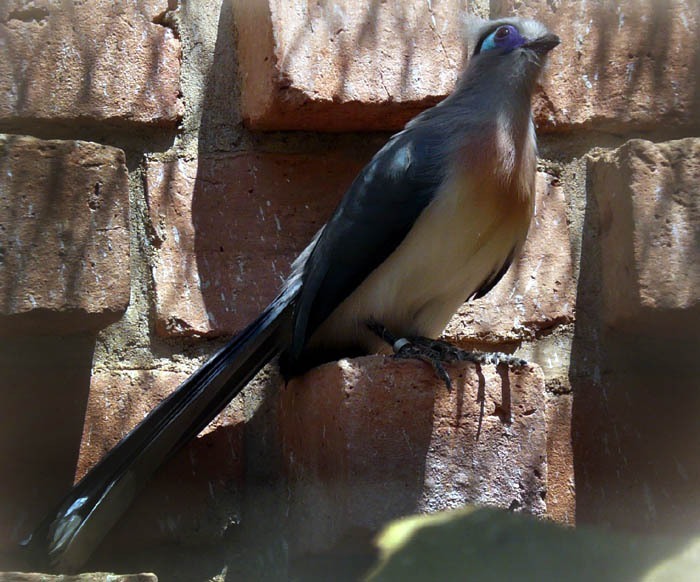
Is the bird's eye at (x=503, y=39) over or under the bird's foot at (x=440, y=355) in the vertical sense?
over

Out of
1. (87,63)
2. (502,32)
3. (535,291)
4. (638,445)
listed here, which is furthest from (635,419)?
(87,63)

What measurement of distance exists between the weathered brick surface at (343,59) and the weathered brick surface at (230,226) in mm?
112

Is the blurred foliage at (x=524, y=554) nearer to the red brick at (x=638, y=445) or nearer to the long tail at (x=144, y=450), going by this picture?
the long tail at (x=144, y=450)

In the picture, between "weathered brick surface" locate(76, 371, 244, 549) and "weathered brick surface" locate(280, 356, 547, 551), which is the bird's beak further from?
"weathered brick surface" locate(76, 371, 244, 549)

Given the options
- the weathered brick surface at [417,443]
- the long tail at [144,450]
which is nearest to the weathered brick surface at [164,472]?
the long tail at [144,450]

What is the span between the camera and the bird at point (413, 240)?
7.79ft

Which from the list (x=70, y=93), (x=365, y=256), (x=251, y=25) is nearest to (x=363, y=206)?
(x=365, y=256)

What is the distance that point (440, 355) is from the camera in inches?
87.9

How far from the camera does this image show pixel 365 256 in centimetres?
243

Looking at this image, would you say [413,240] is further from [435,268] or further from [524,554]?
[524,554]

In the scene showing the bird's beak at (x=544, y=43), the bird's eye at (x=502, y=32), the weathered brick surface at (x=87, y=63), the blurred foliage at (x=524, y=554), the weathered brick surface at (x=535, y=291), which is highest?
the bird's eye at (x=502, y=32)

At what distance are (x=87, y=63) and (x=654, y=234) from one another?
1.24m

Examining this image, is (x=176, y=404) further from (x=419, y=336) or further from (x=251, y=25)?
(x=251, y=25)

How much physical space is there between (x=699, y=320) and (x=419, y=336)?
1.89 ft
